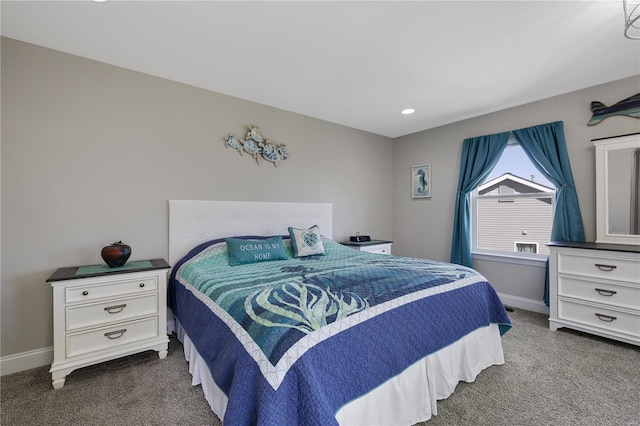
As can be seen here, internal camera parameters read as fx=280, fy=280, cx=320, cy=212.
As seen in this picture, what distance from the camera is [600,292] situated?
98.4 inches

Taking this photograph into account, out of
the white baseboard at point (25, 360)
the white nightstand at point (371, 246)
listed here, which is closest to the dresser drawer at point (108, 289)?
the white baseboard at point (25, 360)

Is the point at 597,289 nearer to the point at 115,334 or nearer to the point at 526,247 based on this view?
the point at 526,247

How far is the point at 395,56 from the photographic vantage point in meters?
2.31

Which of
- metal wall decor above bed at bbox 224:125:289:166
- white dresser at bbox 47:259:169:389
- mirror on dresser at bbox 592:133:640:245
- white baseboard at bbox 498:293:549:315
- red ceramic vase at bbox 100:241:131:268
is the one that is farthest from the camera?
white baseboard at bbox 498:293:549:315

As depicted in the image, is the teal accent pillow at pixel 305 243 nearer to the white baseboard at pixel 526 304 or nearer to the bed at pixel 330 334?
the bed at pixel 330 334

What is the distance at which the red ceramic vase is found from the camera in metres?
2.13

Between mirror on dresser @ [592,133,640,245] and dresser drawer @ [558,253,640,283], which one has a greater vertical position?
mirror on dresser @ [592,133,640,245]

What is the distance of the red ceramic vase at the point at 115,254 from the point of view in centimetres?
213

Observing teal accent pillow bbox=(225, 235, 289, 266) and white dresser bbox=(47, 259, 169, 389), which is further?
teal accent pillow bbox=(225, 235, 289, 266)

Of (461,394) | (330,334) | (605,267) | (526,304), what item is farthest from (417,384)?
(526,304)

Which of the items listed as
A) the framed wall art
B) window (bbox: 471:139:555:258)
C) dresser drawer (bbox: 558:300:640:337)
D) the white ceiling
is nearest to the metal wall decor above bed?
the white ceiling

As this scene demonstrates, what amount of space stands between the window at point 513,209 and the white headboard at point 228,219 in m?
2.21

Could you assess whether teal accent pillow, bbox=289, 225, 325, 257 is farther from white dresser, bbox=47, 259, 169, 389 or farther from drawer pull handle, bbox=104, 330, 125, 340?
drawer pull handle, bbox=104, 330, 125, 340

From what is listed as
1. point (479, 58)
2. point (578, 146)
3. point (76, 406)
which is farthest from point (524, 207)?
point (76, 406)
